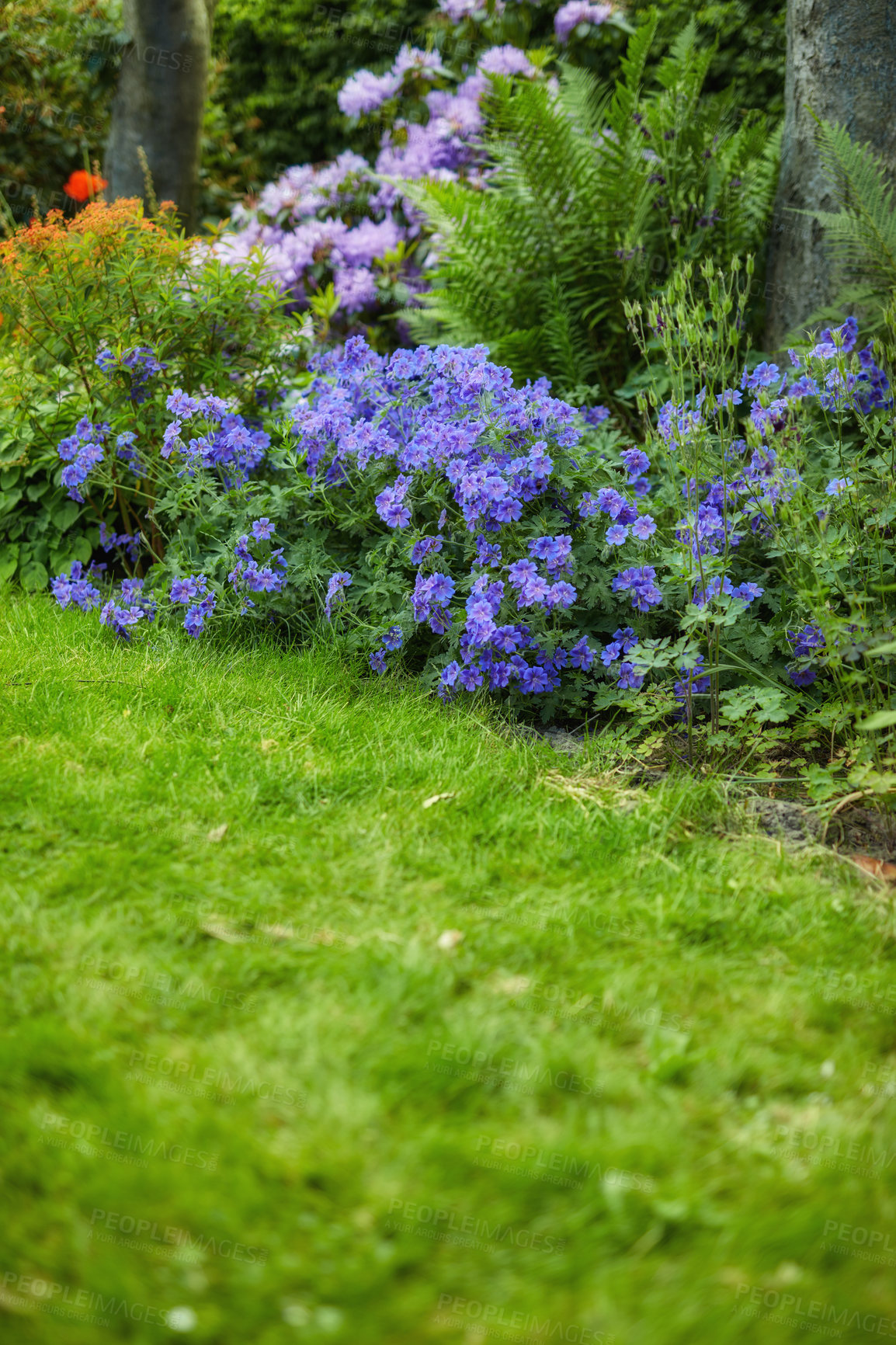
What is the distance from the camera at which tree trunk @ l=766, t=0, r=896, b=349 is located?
3.85 m

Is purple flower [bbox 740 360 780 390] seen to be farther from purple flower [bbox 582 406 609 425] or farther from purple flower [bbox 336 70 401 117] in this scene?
purple flower [bbox 336 70 401 117]

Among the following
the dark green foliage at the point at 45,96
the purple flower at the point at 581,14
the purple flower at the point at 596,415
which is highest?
the dark green foliage at the point at 45,96

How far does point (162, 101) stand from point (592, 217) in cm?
300

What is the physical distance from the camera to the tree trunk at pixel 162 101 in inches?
223

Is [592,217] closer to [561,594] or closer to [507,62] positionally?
[507,62]

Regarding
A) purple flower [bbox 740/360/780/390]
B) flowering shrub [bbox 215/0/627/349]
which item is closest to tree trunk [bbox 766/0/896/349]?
purple flower [bbox 740/360/780/390]

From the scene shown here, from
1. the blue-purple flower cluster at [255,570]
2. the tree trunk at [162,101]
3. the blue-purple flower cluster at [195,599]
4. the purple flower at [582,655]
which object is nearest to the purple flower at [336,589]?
the blue-purple flower cluster at [255,570]

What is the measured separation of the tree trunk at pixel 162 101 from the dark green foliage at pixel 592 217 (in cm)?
213

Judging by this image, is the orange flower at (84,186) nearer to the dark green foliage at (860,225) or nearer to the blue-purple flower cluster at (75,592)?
the blue-purple flower cluster at (75,592)

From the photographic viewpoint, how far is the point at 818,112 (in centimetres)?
400

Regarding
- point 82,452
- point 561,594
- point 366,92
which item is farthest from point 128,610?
point 366,92

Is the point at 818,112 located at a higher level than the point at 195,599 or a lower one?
higher

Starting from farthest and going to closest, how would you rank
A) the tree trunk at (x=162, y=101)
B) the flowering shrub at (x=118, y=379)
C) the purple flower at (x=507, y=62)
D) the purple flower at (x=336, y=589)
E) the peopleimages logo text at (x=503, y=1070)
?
the tree trunk at (x=162, y=101), the purple flower at (x=507, y=62), the flowering shrub at (x=118, y=379), the purple flower at (x=336, y=589), the peopleimages logo text at (x=503, y=1070)

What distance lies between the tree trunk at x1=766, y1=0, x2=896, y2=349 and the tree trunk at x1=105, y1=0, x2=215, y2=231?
11.1ft
